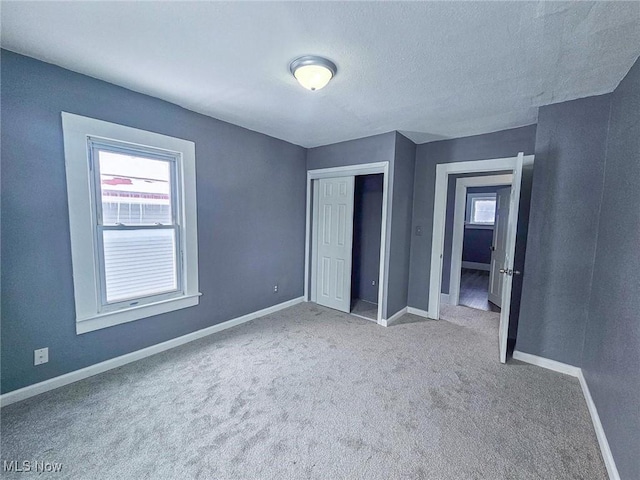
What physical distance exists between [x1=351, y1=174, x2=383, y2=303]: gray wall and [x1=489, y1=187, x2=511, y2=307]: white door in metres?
1.99

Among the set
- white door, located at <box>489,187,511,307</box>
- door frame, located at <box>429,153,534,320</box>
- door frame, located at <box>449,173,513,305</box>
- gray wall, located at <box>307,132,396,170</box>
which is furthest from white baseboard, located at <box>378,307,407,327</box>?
gray wall, located at <box>307,132,396,170</box>

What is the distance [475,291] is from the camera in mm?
5066

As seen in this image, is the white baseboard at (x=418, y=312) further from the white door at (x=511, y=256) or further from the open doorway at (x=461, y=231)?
the white door at (x=511, y=256)

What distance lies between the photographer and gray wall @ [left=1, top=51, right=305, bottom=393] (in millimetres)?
1774

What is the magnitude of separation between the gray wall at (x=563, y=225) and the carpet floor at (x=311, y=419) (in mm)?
397

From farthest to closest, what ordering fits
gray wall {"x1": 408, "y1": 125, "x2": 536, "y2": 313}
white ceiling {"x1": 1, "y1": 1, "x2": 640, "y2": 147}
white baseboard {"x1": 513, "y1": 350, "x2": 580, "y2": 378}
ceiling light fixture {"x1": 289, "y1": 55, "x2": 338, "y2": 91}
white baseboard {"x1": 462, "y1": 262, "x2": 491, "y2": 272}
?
white baseboard {"x1": 462, "y1": 262, "x2": 491, "y2": 272}
gray wall {"x1": 408, "y1": 125, "x2": 536, "y2": 313}
white baseboard {"x1": 513, "y1": 350, "x2": 580, "y2": 378}
ceiling light fixture {"x1": 289, "y1": 55, "x2": 338, "y2": 91}
white ceiling {"x1": 1, "y1": 1, "x2": 640, "y2": 147}

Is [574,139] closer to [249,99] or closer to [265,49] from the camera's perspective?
[265,49]

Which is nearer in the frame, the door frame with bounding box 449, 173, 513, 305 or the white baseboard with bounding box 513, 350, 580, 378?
the white baseboard with bounding box 513, 350, 580, 378

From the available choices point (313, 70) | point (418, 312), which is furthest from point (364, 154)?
point (418, 312)

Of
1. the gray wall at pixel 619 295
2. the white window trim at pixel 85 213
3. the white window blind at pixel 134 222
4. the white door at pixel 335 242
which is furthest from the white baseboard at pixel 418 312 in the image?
the white window trim at pixel 85 213

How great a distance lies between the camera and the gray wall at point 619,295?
4.41ft

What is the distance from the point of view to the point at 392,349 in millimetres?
2729

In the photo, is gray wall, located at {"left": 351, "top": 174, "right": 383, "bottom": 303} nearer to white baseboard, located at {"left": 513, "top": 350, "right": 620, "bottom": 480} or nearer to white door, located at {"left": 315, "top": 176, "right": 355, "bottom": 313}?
white door, located at {"left": 315, "top": 176, "right": 355, "bottom": 313}

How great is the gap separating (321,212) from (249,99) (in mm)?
1986
